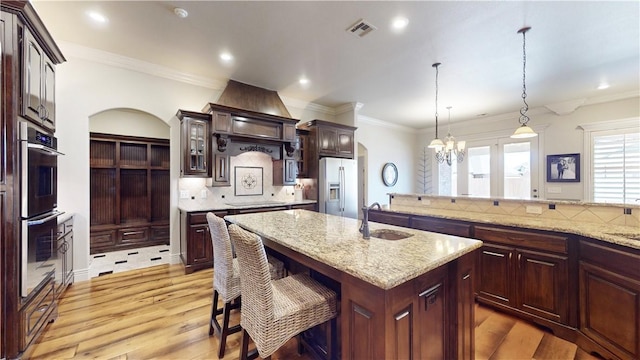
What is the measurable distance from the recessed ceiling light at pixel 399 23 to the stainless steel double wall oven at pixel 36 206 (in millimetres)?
3309

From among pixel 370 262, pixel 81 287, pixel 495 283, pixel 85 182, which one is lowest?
pixel 81 287

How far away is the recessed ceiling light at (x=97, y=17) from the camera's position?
2657 mm

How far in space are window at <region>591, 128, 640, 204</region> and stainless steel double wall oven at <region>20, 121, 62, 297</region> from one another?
7859 mm

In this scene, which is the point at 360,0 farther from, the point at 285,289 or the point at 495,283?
the point at 495,283

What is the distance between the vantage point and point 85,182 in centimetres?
342

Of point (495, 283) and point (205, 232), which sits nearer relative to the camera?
point (495, 283)

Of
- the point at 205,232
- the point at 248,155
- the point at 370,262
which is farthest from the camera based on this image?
the point at 248,155

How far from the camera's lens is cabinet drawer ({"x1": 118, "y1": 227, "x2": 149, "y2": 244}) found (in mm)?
4862

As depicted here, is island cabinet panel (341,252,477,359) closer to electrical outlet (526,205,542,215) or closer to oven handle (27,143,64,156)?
electrical outlet (526,205,542,215)

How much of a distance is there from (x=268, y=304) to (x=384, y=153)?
633cm

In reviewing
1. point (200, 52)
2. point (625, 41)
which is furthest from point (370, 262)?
point (625, 41)

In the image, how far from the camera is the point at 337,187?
16.7 feet

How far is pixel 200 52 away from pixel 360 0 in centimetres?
222

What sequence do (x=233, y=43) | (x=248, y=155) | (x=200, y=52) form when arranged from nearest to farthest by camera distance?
(x=233, y=43)
(x=200, y=52)
(x=248, y=155)
